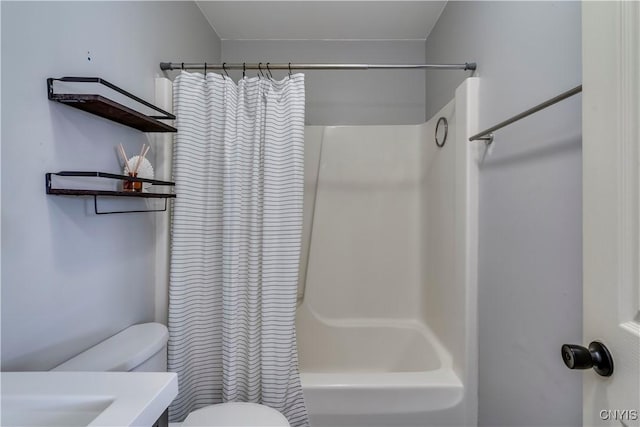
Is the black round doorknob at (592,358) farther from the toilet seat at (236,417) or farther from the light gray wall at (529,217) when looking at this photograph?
the toilet seat at (236,417)

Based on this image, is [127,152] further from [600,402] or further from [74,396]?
[600,402]

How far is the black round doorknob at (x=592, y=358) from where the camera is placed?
57cm

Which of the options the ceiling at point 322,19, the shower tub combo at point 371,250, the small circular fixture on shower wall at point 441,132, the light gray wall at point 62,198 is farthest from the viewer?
the shower tub combo at point 371,250

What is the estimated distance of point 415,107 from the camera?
2.35 m

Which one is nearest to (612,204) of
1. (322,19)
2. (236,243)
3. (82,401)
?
(82,401)

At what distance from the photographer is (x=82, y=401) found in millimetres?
612

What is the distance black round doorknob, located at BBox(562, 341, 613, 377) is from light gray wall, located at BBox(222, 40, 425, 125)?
198 centimetres

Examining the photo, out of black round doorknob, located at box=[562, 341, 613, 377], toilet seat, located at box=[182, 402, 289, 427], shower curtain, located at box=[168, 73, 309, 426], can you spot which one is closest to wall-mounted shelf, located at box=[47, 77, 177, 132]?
shower curtain, located at box=[168, 73, 309, 426]

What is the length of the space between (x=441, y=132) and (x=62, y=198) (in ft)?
5.94

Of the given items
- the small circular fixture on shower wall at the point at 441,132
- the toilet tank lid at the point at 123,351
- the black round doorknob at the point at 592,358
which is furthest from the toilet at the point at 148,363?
the small circular fixture on shower wall at the point at 441,132

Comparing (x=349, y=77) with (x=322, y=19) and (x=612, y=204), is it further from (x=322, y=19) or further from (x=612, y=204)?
(x=612, y=204)

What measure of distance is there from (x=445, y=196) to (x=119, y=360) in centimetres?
167

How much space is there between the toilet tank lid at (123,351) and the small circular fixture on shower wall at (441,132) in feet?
5.54

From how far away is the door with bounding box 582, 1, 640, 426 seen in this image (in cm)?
52
